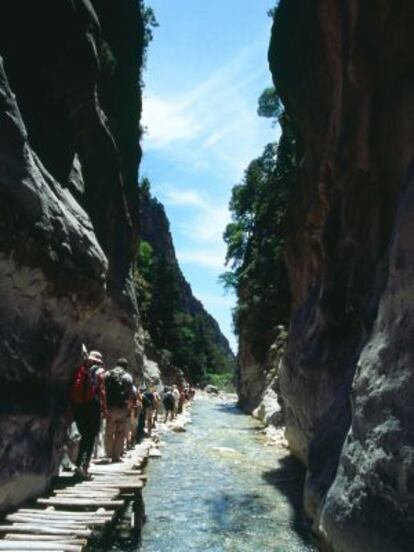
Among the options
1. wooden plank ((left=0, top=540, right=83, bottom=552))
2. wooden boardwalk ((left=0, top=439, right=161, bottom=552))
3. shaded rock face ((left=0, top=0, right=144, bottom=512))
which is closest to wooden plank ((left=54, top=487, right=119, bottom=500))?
wooden boardwalk ((left=0, top=439, right=161, bottom=552))

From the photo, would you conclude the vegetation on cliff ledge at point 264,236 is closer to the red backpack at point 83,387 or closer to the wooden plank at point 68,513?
the red backpack at point 83,387

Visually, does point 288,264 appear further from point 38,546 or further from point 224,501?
point 38,546

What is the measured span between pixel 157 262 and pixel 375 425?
60.5 m

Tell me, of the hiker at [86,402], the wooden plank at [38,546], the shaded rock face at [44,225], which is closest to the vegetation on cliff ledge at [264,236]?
the shaded rock face at [44,225]

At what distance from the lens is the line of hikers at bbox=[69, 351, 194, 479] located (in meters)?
9.80

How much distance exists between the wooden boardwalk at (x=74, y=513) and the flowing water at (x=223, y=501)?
790 millimetres

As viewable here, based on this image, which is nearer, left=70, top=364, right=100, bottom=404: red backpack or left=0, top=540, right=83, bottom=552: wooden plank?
left=0, top=540, right=83, bottom=552: wooden plank

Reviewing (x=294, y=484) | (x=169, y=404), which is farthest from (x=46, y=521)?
(x=169, y=404)

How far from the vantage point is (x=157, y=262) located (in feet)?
220

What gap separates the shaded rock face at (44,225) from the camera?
26.3ft

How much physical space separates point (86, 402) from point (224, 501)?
423 cm

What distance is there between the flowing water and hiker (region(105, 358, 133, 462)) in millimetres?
1224

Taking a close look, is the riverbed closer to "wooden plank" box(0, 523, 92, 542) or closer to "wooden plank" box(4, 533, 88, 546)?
"wooden plank" box(0, 523, 92, 542)

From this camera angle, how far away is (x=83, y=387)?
382 inches
